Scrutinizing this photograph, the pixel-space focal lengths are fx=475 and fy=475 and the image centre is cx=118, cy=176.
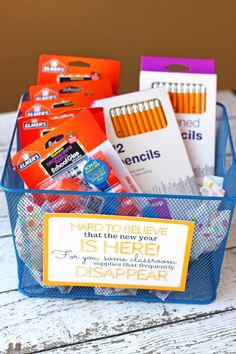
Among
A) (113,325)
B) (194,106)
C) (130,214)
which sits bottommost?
(113,325)

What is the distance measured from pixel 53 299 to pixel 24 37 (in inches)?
48.2

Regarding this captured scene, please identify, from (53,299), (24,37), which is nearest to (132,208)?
(53,299)

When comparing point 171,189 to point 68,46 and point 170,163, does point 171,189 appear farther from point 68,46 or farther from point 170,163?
point 68,46

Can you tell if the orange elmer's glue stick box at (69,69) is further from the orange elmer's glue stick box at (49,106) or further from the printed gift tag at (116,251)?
the printed gift tag at (116,251)

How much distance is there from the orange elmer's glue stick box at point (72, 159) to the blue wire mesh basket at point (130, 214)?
0.11 feet

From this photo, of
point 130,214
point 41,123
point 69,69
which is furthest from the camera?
point 69,69

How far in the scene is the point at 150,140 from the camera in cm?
78

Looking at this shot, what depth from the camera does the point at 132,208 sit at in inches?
23.2

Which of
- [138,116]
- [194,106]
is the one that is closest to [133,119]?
[138,116]

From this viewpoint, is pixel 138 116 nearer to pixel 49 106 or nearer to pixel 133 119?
pixel 133 119

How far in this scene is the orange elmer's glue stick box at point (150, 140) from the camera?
2.50 ft

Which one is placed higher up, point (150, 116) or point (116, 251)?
point (150, 116)

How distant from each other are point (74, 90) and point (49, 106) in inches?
2.8

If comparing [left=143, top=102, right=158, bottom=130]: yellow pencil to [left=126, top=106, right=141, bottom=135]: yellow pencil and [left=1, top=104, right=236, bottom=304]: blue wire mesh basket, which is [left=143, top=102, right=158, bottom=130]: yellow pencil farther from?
[left=1, top=104, right=236, bottom=304]: blue wire mesh basket
